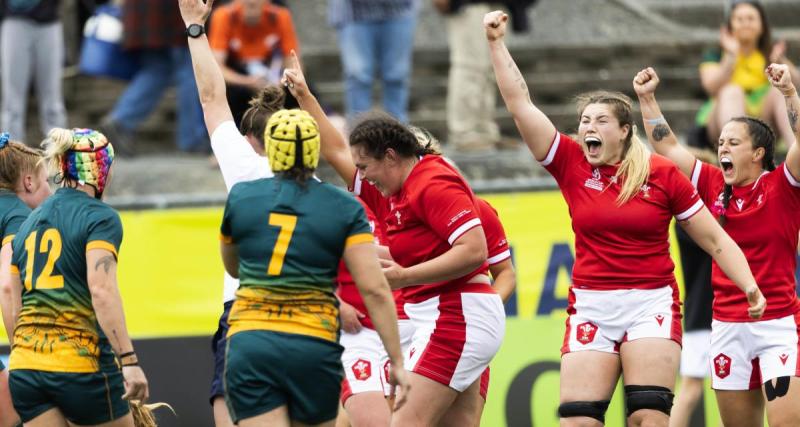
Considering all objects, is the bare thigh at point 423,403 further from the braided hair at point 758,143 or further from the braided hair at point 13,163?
the braided hair at point 13,163

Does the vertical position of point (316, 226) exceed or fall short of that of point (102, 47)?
it falls short

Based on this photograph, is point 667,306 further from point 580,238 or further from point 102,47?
point 102,47

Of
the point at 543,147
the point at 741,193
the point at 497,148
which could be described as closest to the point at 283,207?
the point at 543,147

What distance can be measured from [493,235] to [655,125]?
105cm

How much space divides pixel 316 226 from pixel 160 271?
369 cm

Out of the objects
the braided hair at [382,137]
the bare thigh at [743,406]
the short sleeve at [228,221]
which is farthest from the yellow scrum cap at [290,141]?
the bare thigh at [743,406]

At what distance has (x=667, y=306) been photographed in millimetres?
7266

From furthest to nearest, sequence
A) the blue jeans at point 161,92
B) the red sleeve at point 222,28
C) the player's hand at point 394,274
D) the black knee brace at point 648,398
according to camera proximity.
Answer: the blue jeans at point 161,92 < the red sleeve at point 222,28 < the black knee brace at point 648,398 < the player's hand at point 394,274

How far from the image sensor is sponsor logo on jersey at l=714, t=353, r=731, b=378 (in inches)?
304

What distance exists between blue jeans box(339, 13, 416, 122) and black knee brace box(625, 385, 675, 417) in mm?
4853

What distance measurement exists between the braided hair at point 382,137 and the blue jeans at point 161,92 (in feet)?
16.3

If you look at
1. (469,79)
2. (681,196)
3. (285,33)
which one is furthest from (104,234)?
(469,79)

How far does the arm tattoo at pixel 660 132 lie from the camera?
7718 mm

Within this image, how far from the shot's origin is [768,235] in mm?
7582
